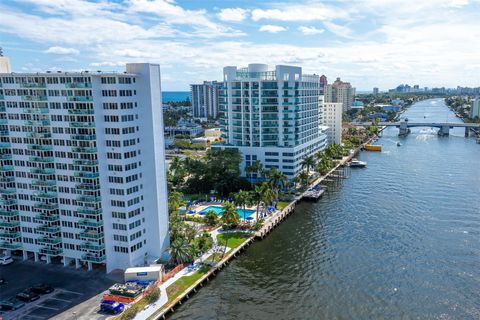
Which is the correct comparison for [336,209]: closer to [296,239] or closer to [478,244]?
[296,239]

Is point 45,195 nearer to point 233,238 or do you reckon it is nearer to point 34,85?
point 34,85

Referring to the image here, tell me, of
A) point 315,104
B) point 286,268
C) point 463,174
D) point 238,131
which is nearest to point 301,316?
point 286,268

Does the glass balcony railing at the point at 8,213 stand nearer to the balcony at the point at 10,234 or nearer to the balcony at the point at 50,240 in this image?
the balcony at the point at 10,234

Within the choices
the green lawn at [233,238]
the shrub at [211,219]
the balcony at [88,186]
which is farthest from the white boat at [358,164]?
the balcony at [88,186]

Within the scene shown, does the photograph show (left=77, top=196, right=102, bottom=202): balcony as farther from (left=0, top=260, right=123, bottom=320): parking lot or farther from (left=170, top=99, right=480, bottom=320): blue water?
(left=170, top=99, right=480, bottom=320): blue water

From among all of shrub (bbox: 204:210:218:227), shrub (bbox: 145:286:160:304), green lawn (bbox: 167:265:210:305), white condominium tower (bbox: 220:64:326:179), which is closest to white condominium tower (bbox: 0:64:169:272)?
green lawn (bbox: 167:265:210:305)
